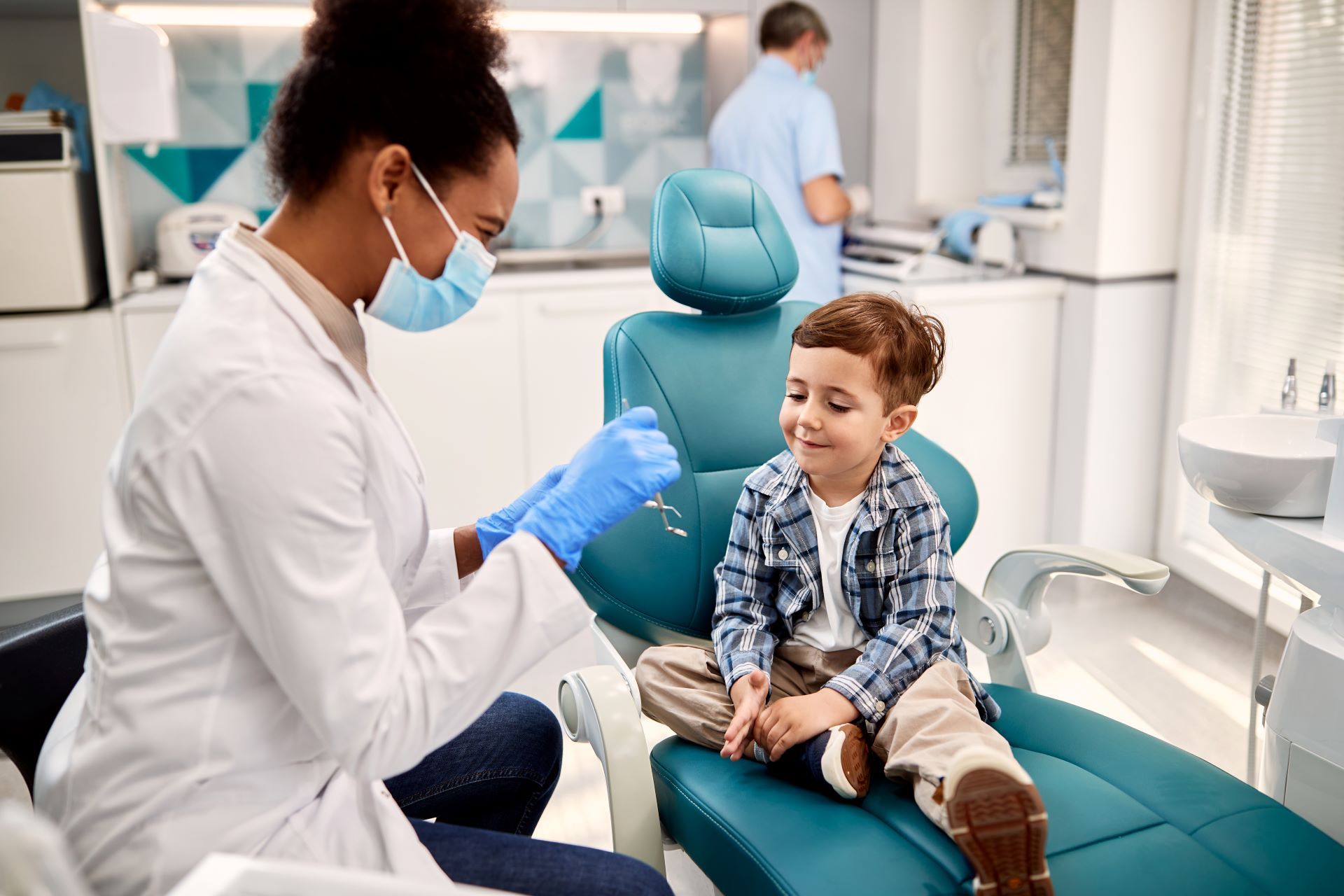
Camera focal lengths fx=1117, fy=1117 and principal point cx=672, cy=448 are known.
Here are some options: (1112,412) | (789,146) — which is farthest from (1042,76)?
(1112,412)

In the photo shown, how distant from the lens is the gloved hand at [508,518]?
145 cm

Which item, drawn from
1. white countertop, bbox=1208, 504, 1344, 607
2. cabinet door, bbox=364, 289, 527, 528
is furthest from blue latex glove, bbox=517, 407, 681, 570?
cabinet door, bbox=364, 289, 527, 528

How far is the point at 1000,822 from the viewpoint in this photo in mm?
1108

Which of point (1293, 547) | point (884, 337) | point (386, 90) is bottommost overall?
point (1293, 547)

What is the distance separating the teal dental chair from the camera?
1202 millimetres

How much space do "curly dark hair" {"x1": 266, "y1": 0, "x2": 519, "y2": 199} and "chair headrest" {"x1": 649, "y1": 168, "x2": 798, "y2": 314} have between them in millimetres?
565

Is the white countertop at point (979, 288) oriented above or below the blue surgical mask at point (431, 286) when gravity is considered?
below

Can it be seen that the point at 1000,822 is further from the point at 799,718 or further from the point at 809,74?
the point at 809,74

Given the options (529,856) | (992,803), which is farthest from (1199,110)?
(529,856)

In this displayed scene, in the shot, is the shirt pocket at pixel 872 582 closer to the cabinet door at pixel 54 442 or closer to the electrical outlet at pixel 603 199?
the cabinet door at pixel 54 442

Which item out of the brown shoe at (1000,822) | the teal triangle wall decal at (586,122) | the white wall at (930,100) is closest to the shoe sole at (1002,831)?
the brown shoe at (1000,822)

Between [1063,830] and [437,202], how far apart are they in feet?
3.14

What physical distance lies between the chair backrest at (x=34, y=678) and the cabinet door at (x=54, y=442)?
171 centimetres

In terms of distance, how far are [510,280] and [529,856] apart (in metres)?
2.11
